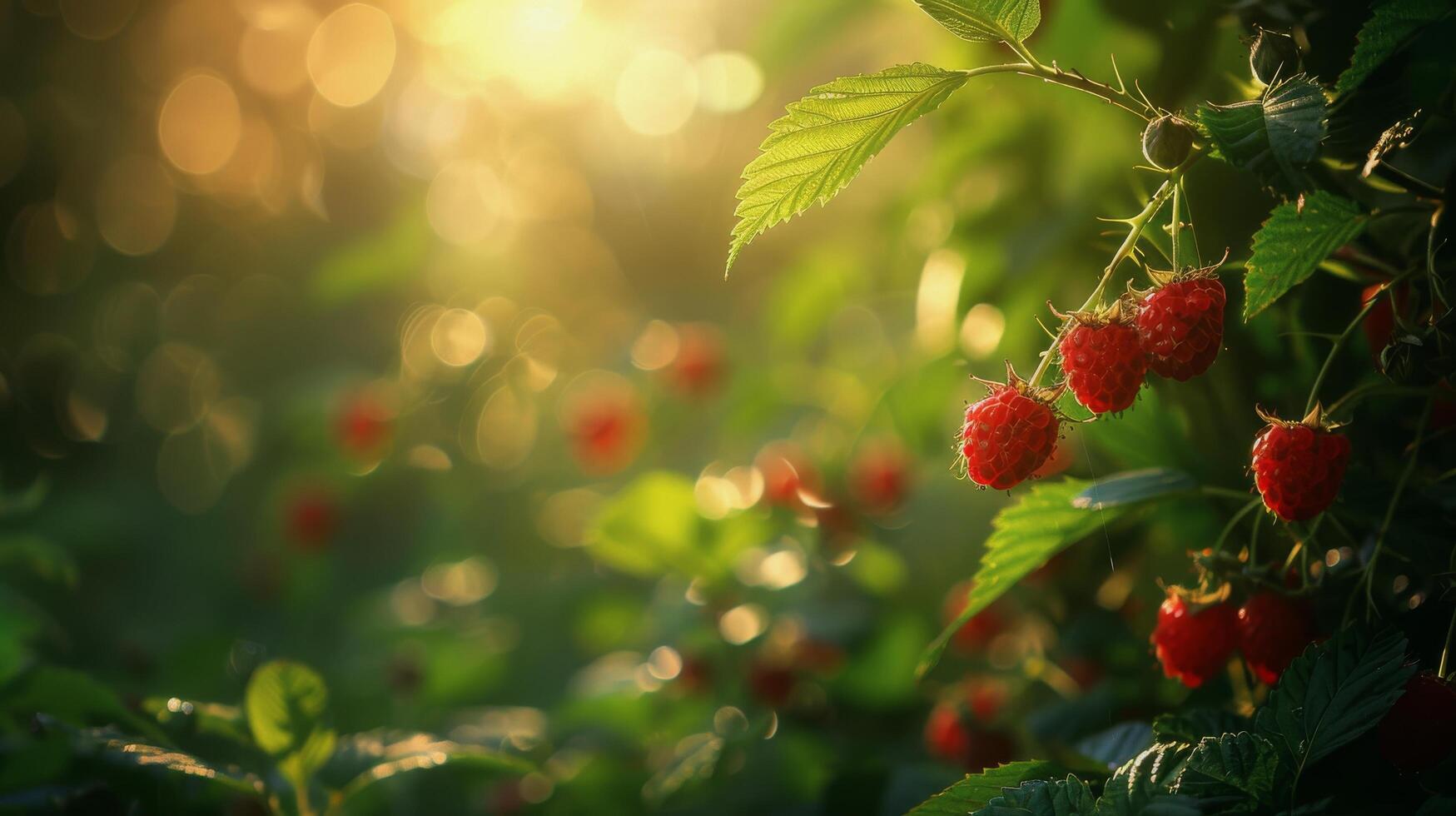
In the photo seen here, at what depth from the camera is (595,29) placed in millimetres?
2166

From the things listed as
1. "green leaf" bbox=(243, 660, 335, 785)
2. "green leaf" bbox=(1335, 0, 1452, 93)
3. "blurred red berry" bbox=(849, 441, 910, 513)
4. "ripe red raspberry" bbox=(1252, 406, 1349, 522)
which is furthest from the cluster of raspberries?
"blurred red berry" bbox=(849, 441, 910, 513)

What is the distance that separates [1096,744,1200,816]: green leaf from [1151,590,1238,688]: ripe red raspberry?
77 mm

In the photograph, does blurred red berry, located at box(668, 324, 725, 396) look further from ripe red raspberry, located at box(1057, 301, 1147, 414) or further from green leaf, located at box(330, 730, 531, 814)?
ripe red raspberry, located at box(1057, 301, 1147, 414)

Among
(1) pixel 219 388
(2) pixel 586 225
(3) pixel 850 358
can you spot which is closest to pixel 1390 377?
(3) pixel 850 358

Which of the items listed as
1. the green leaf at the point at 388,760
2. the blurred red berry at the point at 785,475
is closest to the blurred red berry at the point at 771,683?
the blurred red berry at the point at 785,475

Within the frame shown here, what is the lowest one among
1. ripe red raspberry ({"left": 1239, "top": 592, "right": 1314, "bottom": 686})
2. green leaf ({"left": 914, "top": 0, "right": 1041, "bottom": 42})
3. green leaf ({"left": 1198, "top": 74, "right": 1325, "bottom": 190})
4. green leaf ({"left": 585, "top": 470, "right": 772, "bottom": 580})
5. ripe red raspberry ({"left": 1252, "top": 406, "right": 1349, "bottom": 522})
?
ripe red raspberry ({"left": 1239, "top": 592, "right": 1314, "bottom": 686})

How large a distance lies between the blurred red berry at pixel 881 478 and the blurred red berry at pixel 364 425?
3.14 ft

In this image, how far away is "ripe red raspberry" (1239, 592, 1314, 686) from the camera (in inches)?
19.3

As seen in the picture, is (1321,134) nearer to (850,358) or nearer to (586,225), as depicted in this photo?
(850,358)

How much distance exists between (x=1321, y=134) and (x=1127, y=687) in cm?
53

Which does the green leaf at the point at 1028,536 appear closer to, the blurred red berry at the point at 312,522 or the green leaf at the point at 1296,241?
the green leaf at the point at 1296,241

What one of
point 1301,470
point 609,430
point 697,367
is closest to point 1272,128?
point 1301,470

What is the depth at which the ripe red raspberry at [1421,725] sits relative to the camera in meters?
0.41

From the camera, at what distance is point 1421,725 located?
42 cm
